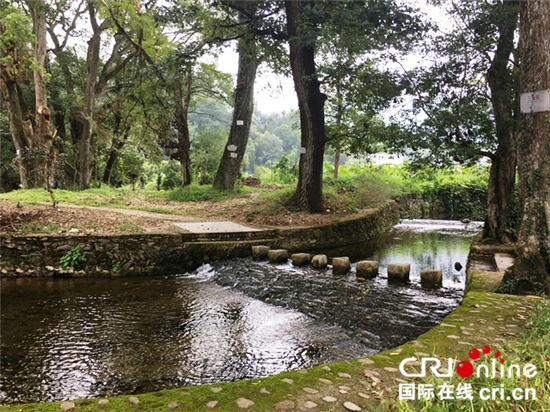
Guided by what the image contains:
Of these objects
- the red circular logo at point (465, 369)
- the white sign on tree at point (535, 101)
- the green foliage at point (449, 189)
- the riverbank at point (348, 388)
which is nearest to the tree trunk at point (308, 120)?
the green foliage at point (449, 189)

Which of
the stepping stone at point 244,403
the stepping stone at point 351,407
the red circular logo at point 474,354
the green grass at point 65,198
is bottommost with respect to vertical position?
the stepping stone at point 244,403

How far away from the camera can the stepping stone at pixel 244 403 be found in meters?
2.31

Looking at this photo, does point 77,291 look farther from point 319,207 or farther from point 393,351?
point 319,207

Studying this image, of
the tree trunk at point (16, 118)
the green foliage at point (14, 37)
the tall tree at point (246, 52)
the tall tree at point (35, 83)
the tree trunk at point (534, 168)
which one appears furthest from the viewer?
the tree trunk at point (16, 118)

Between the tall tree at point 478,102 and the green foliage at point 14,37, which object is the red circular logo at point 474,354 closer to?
the tall tree at point 478,102

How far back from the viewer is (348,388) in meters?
2.51

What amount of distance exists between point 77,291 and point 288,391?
5279mm

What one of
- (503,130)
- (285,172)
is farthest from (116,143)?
(503,130)

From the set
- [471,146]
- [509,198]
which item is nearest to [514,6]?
[471,146]

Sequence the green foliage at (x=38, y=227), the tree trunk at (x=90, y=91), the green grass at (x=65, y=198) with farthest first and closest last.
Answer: the tree trunk at (x=90, y=91)
the green grass at (x=65, y=198)
the green foliage at (x=38, y=227)

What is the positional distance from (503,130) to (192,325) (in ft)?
21.3

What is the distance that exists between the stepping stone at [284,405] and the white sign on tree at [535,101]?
14.3 ft

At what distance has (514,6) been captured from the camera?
22.4 feet

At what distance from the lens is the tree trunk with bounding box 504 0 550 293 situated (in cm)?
Result: 446
